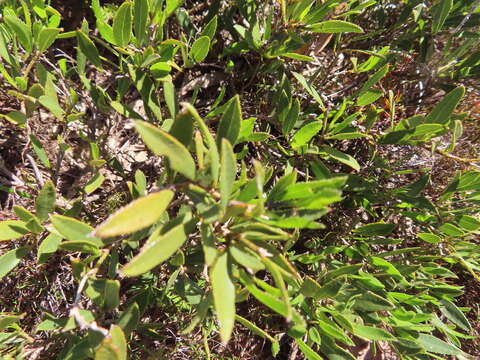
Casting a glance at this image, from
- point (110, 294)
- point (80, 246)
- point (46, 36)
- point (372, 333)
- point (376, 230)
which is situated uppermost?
point (46, 36)

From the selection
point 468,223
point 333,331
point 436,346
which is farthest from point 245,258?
point 436,346

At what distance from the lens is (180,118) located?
0.89 meters

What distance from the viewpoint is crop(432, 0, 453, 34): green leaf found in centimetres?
152

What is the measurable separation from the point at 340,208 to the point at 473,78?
3.08 feet

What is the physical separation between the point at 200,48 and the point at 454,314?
1.70 metres

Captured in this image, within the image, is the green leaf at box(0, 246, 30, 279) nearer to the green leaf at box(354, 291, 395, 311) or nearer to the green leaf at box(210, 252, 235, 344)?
the green leaf at box(210, 252, 235, 344)

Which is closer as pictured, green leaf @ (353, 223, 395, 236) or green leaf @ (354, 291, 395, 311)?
green leaf @ (354, 291, 395, 311)

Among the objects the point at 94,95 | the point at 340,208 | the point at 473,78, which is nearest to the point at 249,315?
the point at 340,208

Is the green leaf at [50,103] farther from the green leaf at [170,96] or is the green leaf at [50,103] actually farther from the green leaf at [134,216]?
the green leaf at [134,216]

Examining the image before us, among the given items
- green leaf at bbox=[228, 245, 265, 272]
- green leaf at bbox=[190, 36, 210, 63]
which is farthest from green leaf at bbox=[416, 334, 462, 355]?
green leaf at bbox=[190, 36, 210, 63]

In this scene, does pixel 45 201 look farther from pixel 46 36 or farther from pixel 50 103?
pixel 46 36

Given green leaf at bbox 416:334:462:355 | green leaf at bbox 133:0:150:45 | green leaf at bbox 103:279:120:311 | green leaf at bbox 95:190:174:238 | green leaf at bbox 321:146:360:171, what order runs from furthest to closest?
green leaf at bbox 416:334:462:355 → green leaf at bbox 321:146:360:171 → green leaf at bbox 133:0:150:45 → green leaf at bbox 103:279:120:311 → green leaf at bbox 95:190:174:238

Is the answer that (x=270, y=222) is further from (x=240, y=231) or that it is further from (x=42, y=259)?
(x=42, y=259)

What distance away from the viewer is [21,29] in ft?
4.09
